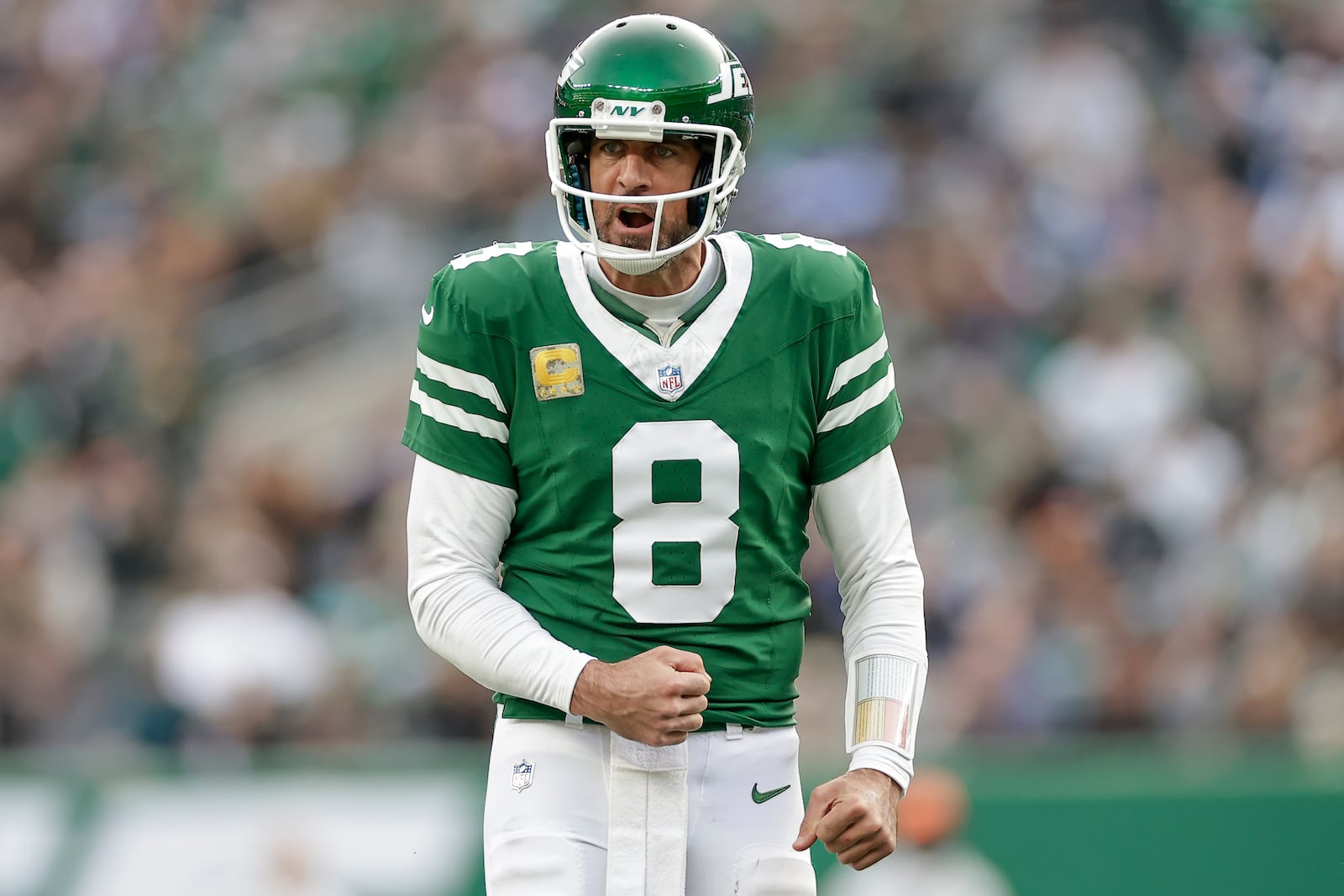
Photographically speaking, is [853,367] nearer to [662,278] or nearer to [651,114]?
[662,278]

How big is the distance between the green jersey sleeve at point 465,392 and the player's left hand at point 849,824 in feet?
2.43

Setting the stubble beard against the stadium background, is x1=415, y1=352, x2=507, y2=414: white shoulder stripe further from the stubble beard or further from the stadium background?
the stadium background

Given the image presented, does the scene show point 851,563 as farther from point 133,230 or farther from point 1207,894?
point 133,230

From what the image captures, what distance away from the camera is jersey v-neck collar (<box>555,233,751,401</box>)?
10.6ft

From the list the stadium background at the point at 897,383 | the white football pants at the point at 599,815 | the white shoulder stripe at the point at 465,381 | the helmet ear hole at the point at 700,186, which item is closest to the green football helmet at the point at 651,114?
the helmet ear hole at the point at 700,186

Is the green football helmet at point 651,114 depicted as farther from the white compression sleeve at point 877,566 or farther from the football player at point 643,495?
the white compression sleeve at point 877,566

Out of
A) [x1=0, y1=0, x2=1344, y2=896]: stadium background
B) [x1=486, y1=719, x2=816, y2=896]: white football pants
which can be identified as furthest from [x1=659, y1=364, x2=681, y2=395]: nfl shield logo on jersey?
[x1=0, y1=0, x2=1344, y2=896]: stadium background

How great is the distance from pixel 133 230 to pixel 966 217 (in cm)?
410

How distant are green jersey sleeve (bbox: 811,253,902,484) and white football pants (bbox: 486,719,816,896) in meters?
0.49

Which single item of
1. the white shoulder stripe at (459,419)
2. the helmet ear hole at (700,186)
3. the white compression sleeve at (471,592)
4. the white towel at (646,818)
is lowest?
the white towel at (646,818)

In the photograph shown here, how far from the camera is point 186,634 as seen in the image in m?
7.42

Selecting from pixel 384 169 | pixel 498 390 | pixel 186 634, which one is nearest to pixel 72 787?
pixel 186 634

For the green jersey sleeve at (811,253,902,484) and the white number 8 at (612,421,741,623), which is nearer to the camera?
the white number 8 at (612,421,741,623)

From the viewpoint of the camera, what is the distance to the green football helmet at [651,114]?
10.5 feet
